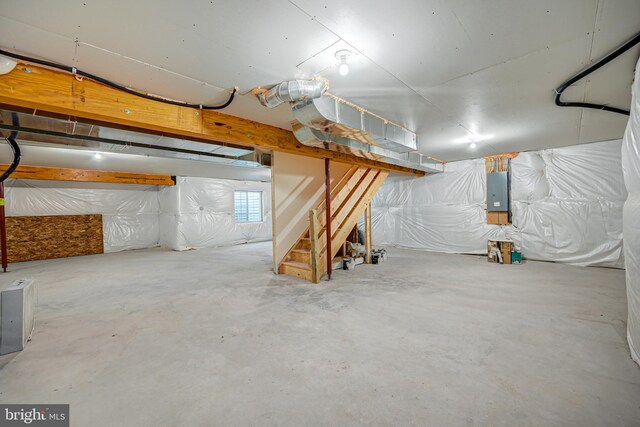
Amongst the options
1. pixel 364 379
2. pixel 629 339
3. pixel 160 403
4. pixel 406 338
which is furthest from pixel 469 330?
pixel 160 403

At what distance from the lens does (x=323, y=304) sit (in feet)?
9.42

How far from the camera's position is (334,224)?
4301mm

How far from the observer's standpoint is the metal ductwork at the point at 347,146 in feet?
10.0

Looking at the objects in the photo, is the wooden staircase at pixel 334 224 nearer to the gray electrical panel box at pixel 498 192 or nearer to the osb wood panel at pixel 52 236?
the gray electrical panel box at pixel 498 192

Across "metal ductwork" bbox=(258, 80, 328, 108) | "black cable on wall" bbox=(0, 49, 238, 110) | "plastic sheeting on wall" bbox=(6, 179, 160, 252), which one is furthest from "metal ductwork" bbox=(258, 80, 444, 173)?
→ "plastic sheeting on wall" bbox=(6, 179, 160, 252)

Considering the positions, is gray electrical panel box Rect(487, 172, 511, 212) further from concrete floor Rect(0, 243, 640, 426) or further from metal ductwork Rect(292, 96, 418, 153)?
metal ductwork Rect(292, 96, 418, 153)

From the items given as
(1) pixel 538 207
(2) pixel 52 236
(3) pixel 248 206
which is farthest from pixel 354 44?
(2) pixel 52 236

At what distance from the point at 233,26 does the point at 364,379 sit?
7.56 feet

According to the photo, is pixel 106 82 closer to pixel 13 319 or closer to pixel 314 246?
pixel 13 319

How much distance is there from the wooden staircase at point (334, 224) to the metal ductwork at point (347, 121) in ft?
4.27

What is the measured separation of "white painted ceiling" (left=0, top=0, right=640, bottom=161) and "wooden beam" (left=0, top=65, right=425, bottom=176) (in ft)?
0.53

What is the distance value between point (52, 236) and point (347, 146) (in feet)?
24.8

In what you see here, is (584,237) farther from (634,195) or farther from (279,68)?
(279,68)

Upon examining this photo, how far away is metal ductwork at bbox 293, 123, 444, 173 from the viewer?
3.06m
